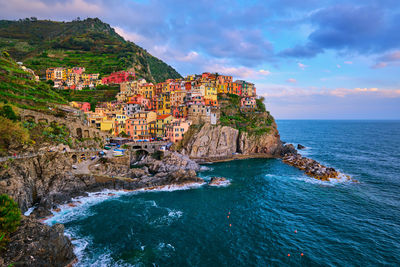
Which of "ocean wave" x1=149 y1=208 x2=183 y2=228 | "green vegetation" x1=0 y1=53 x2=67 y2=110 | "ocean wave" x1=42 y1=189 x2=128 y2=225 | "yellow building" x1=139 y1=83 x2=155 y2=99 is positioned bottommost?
"ocean wave" x1=149 y1=208 x2=183 y2=228

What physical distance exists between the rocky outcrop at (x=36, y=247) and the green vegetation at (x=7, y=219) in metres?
0.51

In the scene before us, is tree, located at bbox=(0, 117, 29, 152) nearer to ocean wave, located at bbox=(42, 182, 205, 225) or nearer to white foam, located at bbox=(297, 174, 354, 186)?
ocean wave, located at bbox=(42, 182, 205, 225)

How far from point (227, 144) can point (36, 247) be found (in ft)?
215

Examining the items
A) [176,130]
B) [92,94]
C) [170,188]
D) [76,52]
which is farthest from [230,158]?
[76,52]

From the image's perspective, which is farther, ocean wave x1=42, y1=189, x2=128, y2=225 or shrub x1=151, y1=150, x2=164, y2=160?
shrub x1=151, y1=150, x2=164, y2=160

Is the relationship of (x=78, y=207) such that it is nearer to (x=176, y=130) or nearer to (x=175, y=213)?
(x=175, y=213)

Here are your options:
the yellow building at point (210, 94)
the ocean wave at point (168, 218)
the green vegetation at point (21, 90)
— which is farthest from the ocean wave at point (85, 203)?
the yellow building at point (210, 94)

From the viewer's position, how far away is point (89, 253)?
24.5m

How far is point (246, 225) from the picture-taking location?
3192 cm

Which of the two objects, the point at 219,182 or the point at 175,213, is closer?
the point at 175,213

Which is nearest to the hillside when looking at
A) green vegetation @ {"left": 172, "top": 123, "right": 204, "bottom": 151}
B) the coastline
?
green vegetation @ {"left": 172, "top": 123, "right": 204, "bottom": 151}

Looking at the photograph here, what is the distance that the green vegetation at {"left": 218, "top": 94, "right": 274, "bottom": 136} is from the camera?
8419 centimetres

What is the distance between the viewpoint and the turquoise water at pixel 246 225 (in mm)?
24625

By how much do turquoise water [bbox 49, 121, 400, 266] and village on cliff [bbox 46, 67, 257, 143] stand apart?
36.8m
